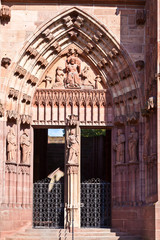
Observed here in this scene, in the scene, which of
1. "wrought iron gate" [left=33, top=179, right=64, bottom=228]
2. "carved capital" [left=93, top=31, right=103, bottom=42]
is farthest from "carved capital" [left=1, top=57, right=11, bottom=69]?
"wrought iron gate" [left=33, top=179, right=64, bottom=228]

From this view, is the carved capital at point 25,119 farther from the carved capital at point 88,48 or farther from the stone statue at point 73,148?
the carved capital at point 88,48

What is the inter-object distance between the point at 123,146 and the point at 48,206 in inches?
140

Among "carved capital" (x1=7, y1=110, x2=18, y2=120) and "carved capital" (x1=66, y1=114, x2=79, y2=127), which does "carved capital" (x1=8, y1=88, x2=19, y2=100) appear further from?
"carved capital" (x1=66, y1=114, x2=79, y2=127)

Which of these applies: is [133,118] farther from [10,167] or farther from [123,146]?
[10,167]

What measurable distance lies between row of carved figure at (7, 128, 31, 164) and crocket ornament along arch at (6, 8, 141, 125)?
609 mm

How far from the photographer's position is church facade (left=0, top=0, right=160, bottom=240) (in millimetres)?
20609

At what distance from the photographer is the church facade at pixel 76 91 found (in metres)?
20.6

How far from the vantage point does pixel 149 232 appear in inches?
739

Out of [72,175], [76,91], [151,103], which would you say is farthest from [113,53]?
[72,175]

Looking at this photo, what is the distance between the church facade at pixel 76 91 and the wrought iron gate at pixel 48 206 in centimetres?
43

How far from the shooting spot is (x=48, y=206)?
21703 millimetres

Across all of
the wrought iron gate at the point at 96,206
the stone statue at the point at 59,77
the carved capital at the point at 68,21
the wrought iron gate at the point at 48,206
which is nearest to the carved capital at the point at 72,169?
the wrought iron gate at the point at 96,206

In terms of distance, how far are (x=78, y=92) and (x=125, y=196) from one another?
4275mm

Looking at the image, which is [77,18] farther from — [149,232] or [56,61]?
[149,232]
